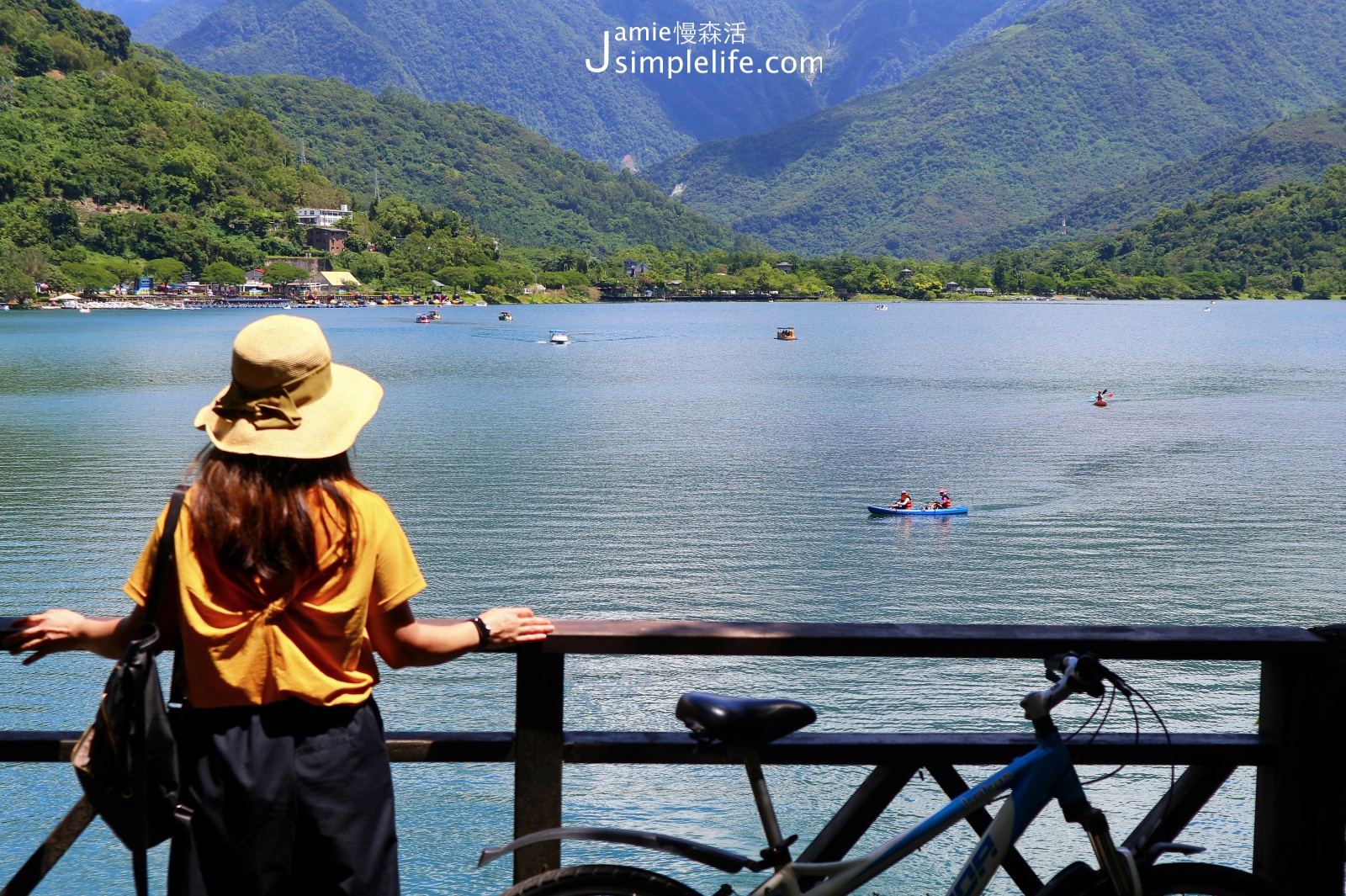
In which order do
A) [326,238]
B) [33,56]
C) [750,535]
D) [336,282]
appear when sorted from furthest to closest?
[326,238], [336,282], [33,56], [750,535]

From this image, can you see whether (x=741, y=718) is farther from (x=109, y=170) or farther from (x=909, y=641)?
(x=109, y=170)

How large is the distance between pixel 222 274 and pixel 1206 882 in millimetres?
178164

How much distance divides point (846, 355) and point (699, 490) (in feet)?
187

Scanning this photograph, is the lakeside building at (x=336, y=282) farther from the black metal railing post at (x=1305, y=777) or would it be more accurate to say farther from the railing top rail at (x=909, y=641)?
the black metal railing post at (x=1305, y=777)

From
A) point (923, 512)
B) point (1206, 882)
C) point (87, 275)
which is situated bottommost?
point (923, 512)

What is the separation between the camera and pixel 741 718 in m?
2.46

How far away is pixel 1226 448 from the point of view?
121 feet

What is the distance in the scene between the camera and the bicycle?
8.12ft

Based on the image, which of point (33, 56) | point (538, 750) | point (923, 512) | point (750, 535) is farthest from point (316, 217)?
point (538, 750)

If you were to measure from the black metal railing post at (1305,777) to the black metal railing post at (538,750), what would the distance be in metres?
1.68

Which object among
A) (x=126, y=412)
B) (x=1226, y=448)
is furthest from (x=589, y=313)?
(x=1226, y=448)

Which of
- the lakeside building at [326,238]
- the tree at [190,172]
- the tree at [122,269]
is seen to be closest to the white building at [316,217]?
the lakeside building at [326,238]

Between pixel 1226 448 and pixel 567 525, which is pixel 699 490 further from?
pixel 1226 448

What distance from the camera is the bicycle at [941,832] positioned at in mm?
2475
